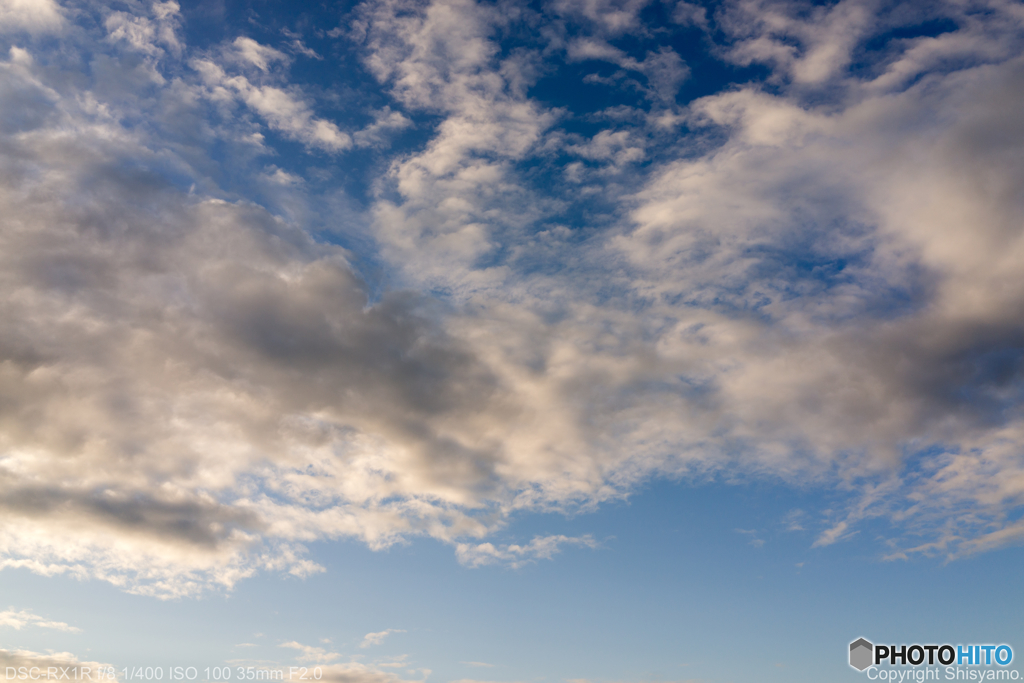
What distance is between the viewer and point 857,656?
173 m

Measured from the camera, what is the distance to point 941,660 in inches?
6284

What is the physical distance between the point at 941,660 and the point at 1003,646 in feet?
53.4

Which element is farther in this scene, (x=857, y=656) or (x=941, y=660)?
(x=857, y=656)

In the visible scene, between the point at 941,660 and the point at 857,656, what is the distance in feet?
60.4

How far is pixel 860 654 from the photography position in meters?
173

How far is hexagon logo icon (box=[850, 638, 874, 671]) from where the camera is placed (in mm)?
170350

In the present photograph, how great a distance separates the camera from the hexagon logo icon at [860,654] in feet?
559

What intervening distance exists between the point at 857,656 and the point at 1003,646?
29882 mm

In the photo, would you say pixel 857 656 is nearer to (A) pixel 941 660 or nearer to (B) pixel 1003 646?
(A) pixel 941 660

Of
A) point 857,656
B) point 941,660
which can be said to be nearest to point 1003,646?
point 941,660

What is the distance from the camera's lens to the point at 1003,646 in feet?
536
